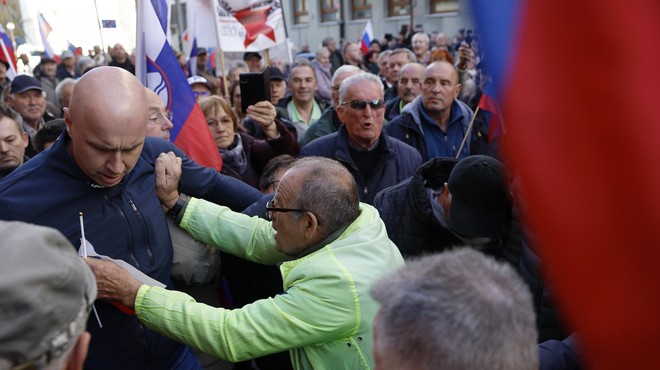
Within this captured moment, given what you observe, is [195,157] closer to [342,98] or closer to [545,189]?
[342,98]

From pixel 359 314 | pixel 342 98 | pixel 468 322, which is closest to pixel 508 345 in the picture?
pixel 468 322

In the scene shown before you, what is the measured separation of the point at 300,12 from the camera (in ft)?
92.3

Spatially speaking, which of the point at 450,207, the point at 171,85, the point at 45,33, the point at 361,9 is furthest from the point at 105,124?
the point at 361,9

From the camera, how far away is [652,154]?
3.27ft

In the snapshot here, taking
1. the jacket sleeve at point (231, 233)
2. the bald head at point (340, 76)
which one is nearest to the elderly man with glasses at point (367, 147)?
the bald head at point (340, 76)

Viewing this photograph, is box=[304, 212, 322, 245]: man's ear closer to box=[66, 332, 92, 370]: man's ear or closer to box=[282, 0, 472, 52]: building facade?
box=[66, 332, 92, 370]: man's ear

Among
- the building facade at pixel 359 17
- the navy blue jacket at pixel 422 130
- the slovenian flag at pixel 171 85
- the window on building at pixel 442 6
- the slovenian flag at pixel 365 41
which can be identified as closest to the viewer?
the slovenian flag at pixel 171 85

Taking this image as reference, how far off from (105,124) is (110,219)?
34 centimetres

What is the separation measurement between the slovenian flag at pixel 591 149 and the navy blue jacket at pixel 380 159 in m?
3.05

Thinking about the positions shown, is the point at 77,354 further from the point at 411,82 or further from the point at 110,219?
the point at 411,82

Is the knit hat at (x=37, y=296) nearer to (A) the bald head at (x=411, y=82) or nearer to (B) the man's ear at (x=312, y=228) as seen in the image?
(B) the man's ear at (x=312, y=228)

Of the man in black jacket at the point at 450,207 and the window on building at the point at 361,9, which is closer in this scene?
the man in black jacket at the point at 450,207

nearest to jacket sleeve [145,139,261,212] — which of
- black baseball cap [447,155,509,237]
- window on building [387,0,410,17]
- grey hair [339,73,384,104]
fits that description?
black baseball cap [447,155,509,237]

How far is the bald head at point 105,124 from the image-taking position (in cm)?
205
